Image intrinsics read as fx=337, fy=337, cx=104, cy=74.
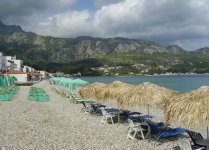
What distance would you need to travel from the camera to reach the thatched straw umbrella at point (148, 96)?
13.7 meters

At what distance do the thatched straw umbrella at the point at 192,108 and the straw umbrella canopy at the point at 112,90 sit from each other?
8.09 meters

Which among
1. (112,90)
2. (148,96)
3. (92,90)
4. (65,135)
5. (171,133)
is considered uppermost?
(148,96)

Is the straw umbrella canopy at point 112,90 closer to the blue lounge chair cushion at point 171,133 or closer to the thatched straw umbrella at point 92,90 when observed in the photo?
the thatched straw umbrella at point 92,90

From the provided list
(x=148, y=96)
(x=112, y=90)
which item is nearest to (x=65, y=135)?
(x=148, y=96)

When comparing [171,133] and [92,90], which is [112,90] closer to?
[92,90]

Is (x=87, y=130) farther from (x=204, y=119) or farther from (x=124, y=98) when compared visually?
(x=204, y=119)

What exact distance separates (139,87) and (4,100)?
21.3 meters

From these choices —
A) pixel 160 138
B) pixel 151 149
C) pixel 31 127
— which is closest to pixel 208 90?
pixel 151 149

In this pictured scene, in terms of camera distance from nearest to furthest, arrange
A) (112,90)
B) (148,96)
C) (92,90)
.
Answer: (148,96), (112,90), (92,90)

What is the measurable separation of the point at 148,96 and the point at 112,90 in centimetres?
621

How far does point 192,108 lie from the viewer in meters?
10.1

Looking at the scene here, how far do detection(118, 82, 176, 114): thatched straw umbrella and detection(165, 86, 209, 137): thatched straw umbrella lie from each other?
2.78 meters

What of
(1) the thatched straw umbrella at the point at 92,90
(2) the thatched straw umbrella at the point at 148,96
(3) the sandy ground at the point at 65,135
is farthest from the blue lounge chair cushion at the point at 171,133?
(1) the thatched straw umbrella at the point at 92,90

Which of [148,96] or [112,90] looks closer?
[148,96]
